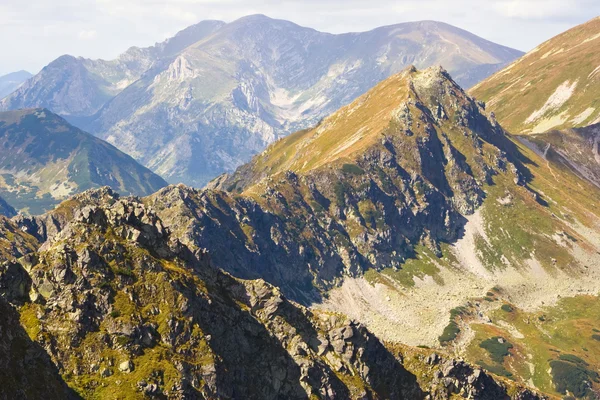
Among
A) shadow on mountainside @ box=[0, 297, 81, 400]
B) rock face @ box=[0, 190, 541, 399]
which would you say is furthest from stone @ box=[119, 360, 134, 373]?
shadow on mountainside @ box=[0, 297, 81, 400]

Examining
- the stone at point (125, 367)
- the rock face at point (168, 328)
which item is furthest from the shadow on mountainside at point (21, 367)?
the stone at point (125, 367)

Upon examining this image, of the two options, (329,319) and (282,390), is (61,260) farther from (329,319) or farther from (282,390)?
(329,319)

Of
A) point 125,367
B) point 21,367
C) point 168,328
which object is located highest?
point 21,367

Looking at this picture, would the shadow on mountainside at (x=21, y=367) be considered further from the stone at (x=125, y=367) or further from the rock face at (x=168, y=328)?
the stone at (x=125, y=367)

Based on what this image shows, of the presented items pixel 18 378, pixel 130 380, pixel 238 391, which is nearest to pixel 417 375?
pixel 238 391

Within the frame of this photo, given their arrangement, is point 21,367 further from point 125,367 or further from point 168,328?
point 168,328

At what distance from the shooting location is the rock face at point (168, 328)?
74.1 meters

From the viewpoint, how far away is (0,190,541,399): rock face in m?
74.1

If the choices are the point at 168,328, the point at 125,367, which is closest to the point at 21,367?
the point at 125,367

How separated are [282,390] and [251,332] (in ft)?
32.8

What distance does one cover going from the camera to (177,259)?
317ft

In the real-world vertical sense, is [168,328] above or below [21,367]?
below

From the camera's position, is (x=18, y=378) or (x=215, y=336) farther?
(x=215, y=336)

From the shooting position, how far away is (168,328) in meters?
81.2
